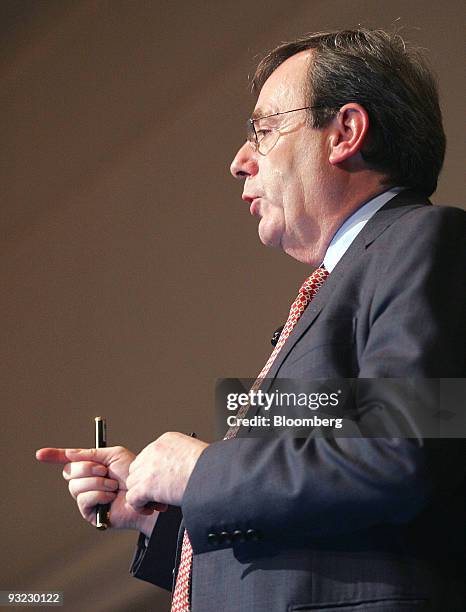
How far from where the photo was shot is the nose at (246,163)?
2053mm

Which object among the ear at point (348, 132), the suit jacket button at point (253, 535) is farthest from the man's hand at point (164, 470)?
the ear at point (348, 132)

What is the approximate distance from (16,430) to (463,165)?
1.68 meters

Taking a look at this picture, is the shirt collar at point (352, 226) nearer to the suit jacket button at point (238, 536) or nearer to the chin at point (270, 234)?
the chin at point (270, 234)

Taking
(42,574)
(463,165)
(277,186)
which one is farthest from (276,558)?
(42,574)

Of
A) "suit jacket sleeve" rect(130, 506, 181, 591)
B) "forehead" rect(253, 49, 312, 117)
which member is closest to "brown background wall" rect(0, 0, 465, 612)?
"forehead" rect(253, 49, 312, 117)

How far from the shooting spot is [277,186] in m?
1.98

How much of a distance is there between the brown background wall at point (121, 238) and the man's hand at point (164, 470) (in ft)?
5.76

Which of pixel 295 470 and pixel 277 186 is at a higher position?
pixel 277 186

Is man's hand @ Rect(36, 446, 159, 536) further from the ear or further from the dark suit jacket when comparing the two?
the ear

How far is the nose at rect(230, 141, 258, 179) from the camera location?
205 centimetres

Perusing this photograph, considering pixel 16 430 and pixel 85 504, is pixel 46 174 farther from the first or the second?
pixel 85 504

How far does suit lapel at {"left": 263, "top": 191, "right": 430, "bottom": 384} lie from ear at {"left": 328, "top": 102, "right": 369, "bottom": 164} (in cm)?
16

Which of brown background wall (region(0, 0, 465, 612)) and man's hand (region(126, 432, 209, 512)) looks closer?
man's hand (region(126, 432, 209, 512))

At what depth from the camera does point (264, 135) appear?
6.70 feet
